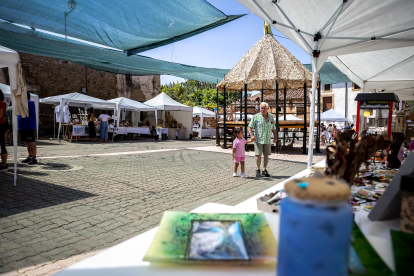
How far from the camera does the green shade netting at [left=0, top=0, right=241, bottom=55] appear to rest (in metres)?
6.60

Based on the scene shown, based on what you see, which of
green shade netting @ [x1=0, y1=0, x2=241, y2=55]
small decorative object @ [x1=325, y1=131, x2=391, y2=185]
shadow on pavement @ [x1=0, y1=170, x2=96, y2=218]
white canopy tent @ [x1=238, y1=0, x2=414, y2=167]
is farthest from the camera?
green shade netting @ [x1=0, y1=0, x2=241, y2=55]

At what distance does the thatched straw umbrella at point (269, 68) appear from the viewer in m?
10.8

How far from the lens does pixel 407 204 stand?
0.93 m

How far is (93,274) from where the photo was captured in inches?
33.4

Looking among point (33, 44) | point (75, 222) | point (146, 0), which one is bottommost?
point (75, 222)

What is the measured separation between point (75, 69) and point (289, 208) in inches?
904

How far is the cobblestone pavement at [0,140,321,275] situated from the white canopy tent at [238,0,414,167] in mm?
3154

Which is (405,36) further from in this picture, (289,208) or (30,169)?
(30,169)

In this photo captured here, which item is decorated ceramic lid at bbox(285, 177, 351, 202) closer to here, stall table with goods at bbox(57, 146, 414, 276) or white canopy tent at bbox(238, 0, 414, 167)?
stall table with goods at bbox(57, 146, 414, 276)

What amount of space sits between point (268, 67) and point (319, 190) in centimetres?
1120

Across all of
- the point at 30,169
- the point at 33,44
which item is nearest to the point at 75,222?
the point at 30,169

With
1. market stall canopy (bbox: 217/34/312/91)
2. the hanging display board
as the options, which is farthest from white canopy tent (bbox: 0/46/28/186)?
market stall canopy (bbox: 217/34/312/91)

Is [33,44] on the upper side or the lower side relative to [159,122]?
upper

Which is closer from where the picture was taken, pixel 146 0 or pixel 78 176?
pixel 78 176
